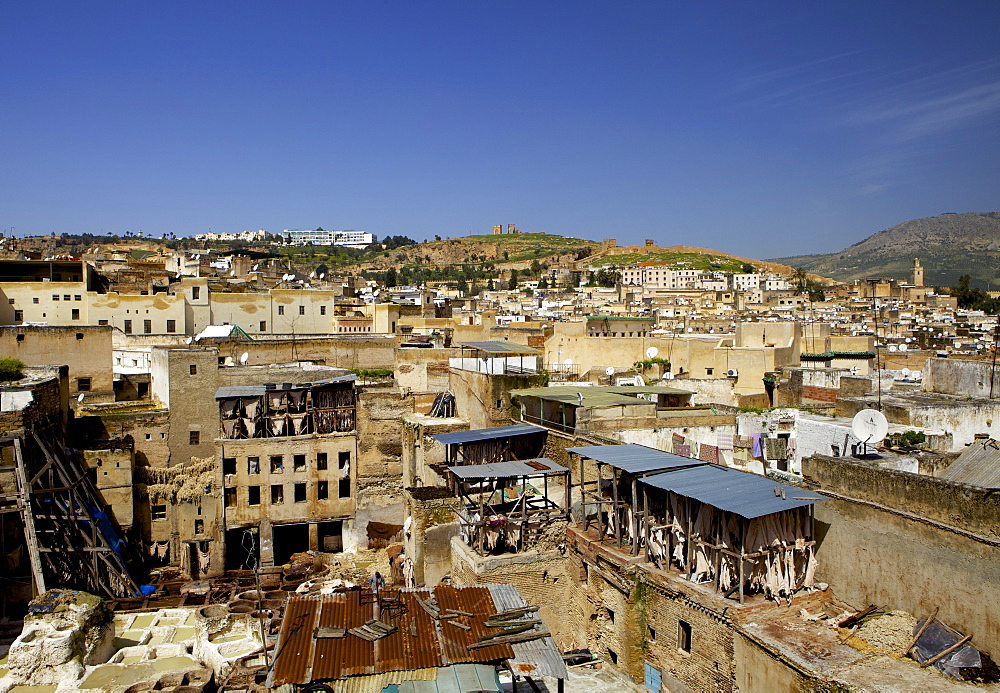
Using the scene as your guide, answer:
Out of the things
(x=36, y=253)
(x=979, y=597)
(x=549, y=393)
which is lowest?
(x=979, y=597)

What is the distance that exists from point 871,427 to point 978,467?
175 cm

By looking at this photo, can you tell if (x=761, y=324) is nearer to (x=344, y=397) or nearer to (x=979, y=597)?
(x=344, y=397)

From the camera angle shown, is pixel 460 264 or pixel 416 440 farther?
pixel 460 264

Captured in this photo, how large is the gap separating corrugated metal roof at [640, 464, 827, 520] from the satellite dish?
2541 millimetres

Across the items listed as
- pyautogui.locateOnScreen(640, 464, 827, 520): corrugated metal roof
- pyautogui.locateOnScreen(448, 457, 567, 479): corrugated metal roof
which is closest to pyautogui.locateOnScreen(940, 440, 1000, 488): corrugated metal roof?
pyautogui.locateOnScreen(640, 464, 827, 520): corrugated metal roof

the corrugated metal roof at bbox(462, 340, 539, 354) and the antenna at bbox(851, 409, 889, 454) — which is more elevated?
the corrugated metal roof at bbox(462, 340, 539, 354)

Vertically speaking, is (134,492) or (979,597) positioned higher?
(979,597)

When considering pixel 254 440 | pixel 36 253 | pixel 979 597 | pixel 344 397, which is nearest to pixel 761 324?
pixel 344 397

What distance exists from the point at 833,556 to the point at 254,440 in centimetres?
1740

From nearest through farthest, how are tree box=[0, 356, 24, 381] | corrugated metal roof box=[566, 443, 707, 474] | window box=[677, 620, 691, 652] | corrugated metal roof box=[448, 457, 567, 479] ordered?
1. window box=[677, 620, 691, 652]
2. corrugated metal roof box=[566, 443, 707, 474]
3. corrugated metal roof box=[448, 457, 567, 479]
4. tree box=[0, 356, 24, 381]

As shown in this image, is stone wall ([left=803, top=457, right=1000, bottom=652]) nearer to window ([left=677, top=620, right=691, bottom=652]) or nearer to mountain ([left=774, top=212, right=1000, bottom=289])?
window ([left=677, top=620, right=691, bottom=652])

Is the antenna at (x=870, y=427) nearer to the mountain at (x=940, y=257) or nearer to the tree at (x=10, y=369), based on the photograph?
the tree at (x=10, y=369)

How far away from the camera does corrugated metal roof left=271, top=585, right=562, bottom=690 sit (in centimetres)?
915

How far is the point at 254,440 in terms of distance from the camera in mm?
23031
